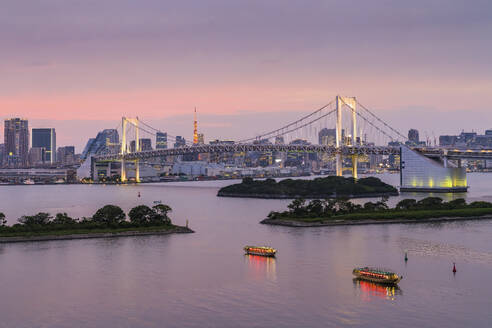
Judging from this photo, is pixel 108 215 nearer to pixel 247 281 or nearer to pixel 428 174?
pixel 247 281

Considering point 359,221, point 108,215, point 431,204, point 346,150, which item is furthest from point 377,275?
point 346,150

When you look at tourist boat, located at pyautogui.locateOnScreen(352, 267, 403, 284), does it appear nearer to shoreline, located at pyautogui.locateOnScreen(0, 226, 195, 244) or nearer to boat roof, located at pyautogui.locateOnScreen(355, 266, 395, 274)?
boat roof, located at pyautogui.locateOnScreen(355, 266, 395, 274)

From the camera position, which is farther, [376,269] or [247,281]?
[376,269]

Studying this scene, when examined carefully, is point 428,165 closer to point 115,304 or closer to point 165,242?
point 165,242

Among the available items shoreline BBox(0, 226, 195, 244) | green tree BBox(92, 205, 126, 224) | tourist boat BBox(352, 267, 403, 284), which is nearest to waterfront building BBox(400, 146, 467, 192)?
shoreline BBox(0, 226, 195, 244)

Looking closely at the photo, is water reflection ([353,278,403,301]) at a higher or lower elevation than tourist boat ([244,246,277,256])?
lower
